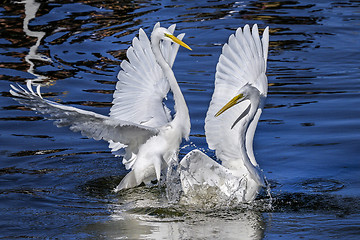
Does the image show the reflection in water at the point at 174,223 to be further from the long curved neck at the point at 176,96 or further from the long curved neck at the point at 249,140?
the long curved neck at the point at 176,96

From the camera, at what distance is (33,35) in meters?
15.5

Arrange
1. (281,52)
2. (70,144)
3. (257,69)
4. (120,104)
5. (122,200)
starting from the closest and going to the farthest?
(257,69) → (122,200) → (120,104) → (70,144) → (281,52)

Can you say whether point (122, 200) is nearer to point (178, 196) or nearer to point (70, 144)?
point (178, 196)

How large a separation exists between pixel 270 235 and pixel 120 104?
3015 mm

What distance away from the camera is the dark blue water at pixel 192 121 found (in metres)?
7.12

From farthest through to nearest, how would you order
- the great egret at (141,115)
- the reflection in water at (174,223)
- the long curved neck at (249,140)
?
1. the great egret at (141,115)
2. the long curved neck at (249,140)
3. the reflection in water at (174,223)

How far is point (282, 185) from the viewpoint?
26.4ft

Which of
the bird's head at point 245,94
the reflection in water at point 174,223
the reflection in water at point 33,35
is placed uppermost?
the bird's head at point 245,94

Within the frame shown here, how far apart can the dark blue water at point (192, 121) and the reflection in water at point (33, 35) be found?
0.04m

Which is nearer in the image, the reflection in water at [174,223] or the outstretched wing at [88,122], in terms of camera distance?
the reflection in water at [174,223]

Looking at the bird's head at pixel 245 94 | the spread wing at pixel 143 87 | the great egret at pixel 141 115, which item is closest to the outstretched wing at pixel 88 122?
the great egret at pixel 141 115

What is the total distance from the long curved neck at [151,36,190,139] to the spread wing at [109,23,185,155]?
Answer: 0.51 meters

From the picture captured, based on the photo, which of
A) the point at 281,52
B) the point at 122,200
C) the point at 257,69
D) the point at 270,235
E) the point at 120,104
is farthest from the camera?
the point at 281,52

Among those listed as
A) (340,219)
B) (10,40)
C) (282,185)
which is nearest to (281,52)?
(10,40)
